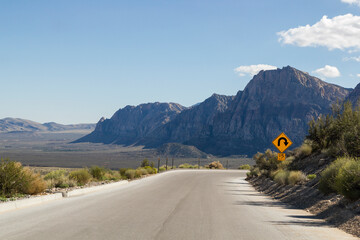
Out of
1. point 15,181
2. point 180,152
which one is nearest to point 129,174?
point 15,181

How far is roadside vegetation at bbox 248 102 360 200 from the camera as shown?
1384 centimetres

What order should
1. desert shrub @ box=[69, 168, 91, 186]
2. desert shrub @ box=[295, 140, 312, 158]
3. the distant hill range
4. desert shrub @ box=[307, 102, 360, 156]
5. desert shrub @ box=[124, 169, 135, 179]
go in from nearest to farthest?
desert shrub @ box=[307, 102, 360, 156] → desert shrub @ box=[69, 168, 91, 186] → desert shrub @ box=[295, 140, 312, 158] → desert shrub @ box=[124, 169, 135, 179] → the distant hill range

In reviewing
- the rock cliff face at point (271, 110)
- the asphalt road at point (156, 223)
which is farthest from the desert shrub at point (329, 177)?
the rock cliff face at point (271, 110)

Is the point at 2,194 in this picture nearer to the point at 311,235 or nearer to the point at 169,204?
the point at 169,204

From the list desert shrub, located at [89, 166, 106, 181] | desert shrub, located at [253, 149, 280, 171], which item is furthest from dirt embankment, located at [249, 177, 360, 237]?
desert shrub, located at [89, 166, 106, 181]

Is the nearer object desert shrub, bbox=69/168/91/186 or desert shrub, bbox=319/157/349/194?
desert shrub, bbox=319/157/349/194

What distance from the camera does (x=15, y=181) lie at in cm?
1675

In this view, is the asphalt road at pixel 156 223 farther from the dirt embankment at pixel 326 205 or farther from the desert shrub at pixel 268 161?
the desert shrub at pixel 268 161

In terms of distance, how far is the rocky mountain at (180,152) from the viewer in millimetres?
149238

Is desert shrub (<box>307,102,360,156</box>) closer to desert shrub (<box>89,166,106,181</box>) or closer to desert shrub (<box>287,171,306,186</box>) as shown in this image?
desert shrub (<box>287,171,306,186</box>)

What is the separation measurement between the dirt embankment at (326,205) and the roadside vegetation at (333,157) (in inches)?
12.8

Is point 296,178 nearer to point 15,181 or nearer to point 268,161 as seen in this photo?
point 15,181

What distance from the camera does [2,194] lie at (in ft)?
51.6

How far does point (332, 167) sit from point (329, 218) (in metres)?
4.36
